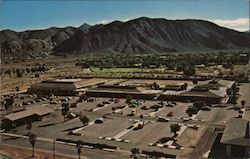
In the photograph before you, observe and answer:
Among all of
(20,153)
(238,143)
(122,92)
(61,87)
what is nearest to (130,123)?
(20,153)

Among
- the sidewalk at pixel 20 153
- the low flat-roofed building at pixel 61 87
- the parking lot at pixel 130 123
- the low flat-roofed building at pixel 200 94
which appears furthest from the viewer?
the low flat-roofed building at pixel 61 87

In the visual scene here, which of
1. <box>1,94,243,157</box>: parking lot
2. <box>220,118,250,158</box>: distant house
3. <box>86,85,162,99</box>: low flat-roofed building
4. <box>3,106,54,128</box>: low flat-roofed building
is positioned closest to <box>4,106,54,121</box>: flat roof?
<box>3,106,54,128</box>: low flat-roofed building

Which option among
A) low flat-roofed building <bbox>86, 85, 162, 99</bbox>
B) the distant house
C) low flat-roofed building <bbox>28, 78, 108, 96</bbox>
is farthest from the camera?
low flat-roofed building <bbox>28, 78, 108, 96</bbox>

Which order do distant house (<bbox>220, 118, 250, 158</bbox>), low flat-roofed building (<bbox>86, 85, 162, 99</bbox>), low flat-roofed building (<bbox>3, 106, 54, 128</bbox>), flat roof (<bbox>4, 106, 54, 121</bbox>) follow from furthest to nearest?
low flat-roofed building (<bbox>86, 85, 162, 99</bbox>) → flat roof (<bbox>4, 106, 54, 121</bbox>) → low flat-roofed building (<bbox>3, 106, 54, 128</bbox>) → distant house (<bbox>220, 118, 250, 158</bbox>)

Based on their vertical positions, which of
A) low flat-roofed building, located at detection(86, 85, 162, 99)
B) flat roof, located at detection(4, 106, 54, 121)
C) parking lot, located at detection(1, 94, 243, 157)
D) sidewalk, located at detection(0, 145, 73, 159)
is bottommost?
sidewalk, located at detection(0, 145, 73, 159)

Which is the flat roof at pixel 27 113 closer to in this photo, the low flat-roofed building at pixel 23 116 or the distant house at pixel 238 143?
the low flat-roofed building at pixel 23 116

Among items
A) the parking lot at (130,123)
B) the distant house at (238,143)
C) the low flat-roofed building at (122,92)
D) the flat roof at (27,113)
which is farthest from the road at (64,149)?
the low flat-roofed building at (122,92)

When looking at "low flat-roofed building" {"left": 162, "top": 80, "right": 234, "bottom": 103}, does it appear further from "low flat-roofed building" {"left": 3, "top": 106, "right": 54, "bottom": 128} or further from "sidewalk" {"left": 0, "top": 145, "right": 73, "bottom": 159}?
"sidewalk" {"left": 0, "top": 145, "right": 73, "bottom": 159}

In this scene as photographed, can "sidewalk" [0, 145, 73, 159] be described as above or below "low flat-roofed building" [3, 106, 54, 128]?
below
